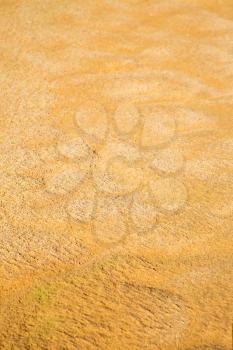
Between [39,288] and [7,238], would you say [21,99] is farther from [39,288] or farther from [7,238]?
[39,288]

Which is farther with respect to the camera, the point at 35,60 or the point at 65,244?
the point at 35,60

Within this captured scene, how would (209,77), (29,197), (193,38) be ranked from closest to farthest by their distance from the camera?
1. (29,197)
2. (209,77)
3. (193,38)

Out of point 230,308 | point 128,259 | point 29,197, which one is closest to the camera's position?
point 230,308

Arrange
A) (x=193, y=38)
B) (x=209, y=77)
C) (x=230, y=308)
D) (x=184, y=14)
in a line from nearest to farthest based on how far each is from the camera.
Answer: (x=230, y=308)
(x=209, y=77)
(x=193, y=38)
(x=184, y=14)

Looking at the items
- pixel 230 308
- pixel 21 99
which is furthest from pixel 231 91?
pixel 230 308

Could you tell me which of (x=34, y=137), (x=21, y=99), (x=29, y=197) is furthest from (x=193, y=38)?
(x=29, y=197)

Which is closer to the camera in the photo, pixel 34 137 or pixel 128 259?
pixel 128 259

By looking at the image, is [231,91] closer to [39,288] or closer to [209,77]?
[209,77]
